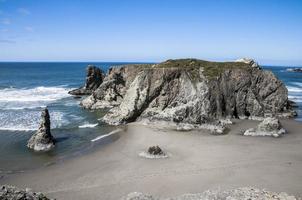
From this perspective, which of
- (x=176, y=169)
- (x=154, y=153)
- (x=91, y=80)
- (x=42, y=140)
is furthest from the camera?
(x=91, y=80)

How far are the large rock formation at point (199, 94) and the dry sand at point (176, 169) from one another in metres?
6.88

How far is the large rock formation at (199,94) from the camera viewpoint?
40.3 metres

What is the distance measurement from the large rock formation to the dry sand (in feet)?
22.6

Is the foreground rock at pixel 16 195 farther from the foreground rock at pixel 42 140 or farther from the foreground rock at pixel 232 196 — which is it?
the foreground rock at pixel 42 140

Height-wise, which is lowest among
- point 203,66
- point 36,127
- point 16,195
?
point 36,127

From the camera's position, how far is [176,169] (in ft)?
82.0

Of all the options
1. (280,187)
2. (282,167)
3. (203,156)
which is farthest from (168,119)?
(280,187)

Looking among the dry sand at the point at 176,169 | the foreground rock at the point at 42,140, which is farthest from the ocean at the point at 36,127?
the dry sand at the point at 176,169

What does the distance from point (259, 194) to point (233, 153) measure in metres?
10.5

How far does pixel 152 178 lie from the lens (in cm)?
2327

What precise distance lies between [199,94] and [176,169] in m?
17.4

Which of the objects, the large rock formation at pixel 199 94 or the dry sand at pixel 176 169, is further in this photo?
the large rock formation at pixel 199 94

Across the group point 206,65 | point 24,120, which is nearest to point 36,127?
point 24,120

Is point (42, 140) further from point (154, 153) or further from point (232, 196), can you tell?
point (232, 196)
